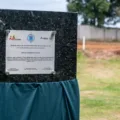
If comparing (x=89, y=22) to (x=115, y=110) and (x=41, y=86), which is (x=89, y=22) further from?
(x=41, y=86)

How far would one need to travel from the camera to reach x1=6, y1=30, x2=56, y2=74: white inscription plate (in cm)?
415

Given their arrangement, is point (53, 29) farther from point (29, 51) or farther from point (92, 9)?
point (92, 9)

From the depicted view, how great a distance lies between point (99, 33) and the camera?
4875 centimetres

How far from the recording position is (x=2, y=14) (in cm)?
412

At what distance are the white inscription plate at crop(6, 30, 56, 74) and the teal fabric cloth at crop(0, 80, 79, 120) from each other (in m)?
Answer: 0.16

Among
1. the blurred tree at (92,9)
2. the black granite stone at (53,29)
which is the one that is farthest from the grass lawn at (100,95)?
the blurred tree at (92,9)

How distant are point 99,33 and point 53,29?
147ft

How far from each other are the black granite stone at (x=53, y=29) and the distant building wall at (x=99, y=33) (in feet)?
135

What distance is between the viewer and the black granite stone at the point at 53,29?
4141 mm

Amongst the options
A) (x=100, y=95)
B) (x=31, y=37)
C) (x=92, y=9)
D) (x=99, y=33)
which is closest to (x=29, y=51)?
(x=31, y=37)

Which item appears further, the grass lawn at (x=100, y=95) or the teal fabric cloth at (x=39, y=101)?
the grass lawn at (x=100, y=95)

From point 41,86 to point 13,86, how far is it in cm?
28

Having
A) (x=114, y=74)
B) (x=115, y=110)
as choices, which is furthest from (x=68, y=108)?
(x=114, y=74)

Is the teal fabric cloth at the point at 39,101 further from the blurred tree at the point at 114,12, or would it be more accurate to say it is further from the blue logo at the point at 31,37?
the blurred tree at the point at 114,12
